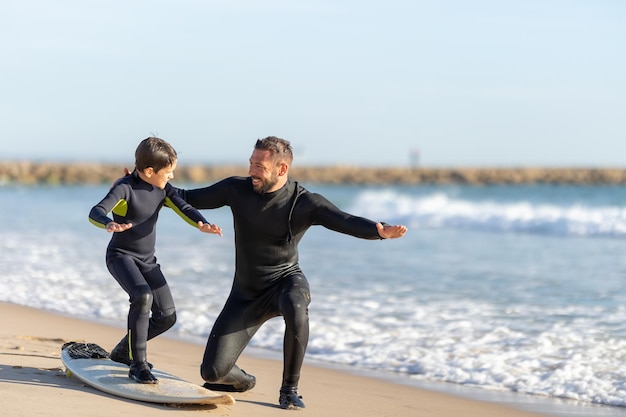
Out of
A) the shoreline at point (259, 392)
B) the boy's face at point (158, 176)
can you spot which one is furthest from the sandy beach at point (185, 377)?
the boy's face at point (158, 176)

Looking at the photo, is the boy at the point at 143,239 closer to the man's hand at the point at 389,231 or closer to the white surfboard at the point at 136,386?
the white surfboard at the point at 136,386

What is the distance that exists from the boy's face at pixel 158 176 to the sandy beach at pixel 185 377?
1.29 metres

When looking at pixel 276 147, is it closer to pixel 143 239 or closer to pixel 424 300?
pixel 143 239

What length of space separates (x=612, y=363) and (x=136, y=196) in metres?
4.21

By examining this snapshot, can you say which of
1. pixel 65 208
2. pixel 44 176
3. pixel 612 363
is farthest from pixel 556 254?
pixel 44 176

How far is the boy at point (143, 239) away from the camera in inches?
221

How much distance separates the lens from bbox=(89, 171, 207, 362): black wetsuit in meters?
5.61

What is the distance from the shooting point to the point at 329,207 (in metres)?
5.80

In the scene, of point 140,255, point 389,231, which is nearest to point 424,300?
point 389,231

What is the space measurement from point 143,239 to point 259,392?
4.30 ft

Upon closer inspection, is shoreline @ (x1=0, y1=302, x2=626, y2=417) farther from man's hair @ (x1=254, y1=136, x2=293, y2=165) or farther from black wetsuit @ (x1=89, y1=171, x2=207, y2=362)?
man's hair @ (x1=254, y1=136, x2=293, y2=165)

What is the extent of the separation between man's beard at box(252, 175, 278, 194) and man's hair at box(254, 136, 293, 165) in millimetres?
120

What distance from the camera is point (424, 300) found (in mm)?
11211

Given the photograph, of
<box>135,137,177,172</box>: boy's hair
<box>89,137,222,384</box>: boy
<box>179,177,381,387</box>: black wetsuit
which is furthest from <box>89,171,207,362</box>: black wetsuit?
<box>179,177,381,387</box>: black wetsuit
